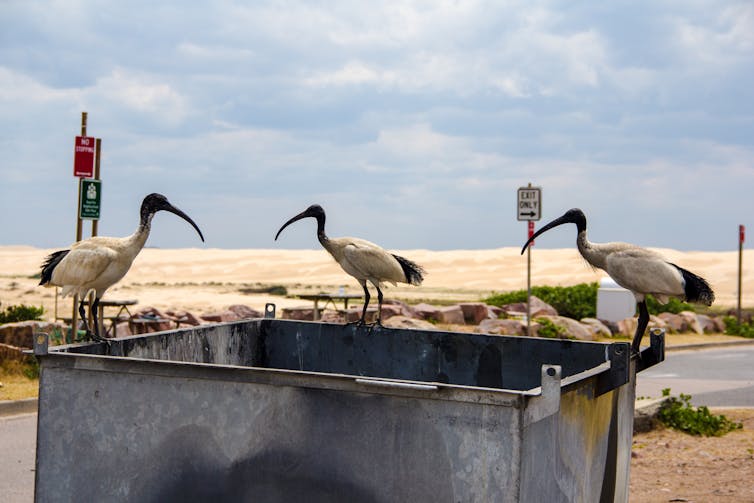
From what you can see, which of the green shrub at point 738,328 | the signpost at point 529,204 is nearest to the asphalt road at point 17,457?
the signpost at point 529,204

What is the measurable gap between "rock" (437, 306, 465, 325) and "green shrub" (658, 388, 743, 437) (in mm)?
11289

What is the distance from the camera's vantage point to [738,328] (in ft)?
82.2

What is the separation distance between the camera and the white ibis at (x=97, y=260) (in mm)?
5258

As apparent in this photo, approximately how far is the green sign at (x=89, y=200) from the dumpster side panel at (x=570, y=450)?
10.6m

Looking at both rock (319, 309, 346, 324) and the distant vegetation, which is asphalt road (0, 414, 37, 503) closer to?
A: rock (319, 309, 346, 324)

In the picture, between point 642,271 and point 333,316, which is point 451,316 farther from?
point 642,271

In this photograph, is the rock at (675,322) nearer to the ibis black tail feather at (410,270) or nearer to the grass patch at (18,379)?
the grass patch at (18,379)

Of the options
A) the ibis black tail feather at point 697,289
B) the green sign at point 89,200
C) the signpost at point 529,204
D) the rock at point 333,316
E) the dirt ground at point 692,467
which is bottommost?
the dirt ground at point 692,467

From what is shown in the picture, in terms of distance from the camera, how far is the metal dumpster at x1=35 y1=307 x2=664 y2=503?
2912 mm

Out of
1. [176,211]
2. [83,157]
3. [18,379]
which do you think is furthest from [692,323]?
[176,211]

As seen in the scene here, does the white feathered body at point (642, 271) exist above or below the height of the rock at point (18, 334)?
above

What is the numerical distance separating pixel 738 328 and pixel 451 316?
30.0 feet

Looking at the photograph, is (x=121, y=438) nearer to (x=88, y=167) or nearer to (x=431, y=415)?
(x=431, y=415)

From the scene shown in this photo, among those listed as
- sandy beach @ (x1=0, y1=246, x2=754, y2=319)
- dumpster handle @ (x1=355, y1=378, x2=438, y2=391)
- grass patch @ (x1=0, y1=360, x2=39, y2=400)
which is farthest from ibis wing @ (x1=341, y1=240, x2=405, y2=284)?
sandy beach @ (x1=0, y1=246, x2=754, y2=319)
